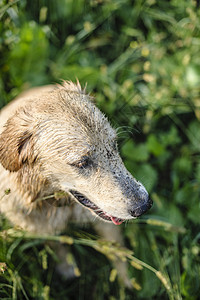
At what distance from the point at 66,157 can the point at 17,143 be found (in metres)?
0.35

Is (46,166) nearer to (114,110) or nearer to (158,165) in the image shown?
(114,110)

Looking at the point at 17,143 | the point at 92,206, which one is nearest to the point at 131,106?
the point at 92,206

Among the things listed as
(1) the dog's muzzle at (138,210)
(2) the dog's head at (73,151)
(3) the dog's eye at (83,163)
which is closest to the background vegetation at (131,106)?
(1) the dog's muzzle at (138,210)

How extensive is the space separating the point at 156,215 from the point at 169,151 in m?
0.84

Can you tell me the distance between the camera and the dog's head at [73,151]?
78.2 inches

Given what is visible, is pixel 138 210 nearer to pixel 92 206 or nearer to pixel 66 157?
pixel 92 206

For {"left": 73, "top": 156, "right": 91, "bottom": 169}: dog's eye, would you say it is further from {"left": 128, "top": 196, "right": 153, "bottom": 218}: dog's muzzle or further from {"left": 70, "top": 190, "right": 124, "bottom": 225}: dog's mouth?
{"left": 128, "top": 196, "right": 153, "bottom": 218}: dog's muzzle

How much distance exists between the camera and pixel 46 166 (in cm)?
208

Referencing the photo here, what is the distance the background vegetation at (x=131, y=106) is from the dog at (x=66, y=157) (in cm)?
48

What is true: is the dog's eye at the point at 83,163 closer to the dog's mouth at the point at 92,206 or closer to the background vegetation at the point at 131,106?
the dog's mouth at the point at 92,206

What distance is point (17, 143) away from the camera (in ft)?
6.65

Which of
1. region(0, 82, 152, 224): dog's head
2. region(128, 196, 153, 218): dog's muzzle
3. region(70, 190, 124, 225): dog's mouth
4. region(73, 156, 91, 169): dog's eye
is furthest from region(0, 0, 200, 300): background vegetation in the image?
region(73, 156, 91, 169): dog's eye

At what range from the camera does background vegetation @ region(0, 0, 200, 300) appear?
276cm

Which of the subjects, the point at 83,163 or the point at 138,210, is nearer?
the point at 83,163
